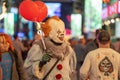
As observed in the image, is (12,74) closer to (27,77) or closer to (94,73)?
(27,77)

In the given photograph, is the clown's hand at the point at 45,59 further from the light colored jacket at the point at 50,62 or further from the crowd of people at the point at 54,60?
the light colored jacket at the point at 50,62

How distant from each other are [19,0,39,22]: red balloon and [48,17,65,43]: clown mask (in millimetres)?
334

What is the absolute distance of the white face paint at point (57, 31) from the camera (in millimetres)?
8031

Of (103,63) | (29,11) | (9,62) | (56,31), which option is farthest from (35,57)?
(103,63)

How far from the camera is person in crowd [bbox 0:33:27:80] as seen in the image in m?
7.59

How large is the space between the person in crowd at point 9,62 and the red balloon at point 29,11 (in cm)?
77

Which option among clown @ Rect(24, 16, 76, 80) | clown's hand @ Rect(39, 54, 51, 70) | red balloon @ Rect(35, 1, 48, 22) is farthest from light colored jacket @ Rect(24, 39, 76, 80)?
red balloon @ Rect(35, 1, 48, 22)

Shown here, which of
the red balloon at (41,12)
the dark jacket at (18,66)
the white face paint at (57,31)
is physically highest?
the red balloon at (41,12)

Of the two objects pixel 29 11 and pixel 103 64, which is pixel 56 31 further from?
pixel 103 64

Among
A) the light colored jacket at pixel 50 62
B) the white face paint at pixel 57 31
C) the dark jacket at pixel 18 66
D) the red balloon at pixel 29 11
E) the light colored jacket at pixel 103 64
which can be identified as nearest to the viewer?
the light colored jacket at pixel 103 64

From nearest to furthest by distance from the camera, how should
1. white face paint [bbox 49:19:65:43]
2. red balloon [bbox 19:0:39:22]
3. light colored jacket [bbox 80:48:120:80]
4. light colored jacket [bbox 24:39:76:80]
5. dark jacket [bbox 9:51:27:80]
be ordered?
light colored jacket [bbox 80:48:120:80] → dark jacket [bbox 9:51:27:80] → light colored jacket [bbox 24:39:76:80] → white face paint [bbox 49:19:65:43] → red balloon [bbox 19:0:39:22]

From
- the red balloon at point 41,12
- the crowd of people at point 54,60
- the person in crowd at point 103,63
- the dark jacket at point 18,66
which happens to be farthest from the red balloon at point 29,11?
the person in crowd at point 103,63

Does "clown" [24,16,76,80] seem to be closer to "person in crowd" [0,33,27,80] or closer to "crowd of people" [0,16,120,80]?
"crowd of people" [0,16,120,80]

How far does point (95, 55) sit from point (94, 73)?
0.30 m
